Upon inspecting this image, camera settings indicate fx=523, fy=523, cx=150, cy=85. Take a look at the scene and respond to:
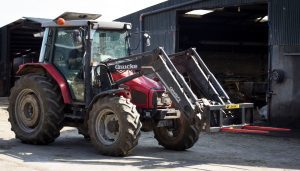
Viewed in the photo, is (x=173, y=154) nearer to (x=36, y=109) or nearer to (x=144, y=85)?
(x=144, y=85)

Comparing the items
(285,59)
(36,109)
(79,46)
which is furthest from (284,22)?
(36,109)

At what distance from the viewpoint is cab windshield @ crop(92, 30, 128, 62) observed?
9.92 meters

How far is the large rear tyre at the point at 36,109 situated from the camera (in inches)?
387

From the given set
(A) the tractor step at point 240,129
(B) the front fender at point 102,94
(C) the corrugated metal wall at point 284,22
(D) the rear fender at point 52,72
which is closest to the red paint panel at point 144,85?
(B) the front fender at point 102,94

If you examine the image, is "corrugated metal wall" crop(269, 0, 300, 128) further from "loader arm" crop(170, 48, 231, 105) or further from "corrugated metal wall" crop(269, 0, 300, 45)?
"loader arm" crop(170, 48, 231, 105)

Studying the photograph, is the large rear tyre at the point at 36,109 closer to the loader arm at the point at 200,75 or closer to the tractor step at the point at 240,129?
the loader arm at the point at 200,75

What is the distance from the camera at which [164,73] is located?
30.0 ft

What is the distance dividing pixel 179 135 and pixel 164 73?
55.5 inches

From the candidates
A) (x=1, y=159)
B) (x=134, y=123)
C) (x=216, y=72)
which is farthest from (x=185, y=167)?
(x=216, y=72)

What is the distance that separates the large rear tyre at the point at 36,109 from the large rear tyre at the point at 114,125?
920 mm

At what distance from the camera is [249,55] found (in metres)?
24.5

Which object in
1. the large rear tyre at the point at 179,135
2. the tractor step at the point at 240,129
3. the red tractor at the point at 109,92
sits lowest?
the large rear tyre at the point at 179,135

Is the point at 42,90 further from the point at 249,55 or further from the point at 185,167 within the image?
the point at 249,55

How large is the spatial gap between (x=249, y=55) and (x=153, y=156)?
1609 cm
